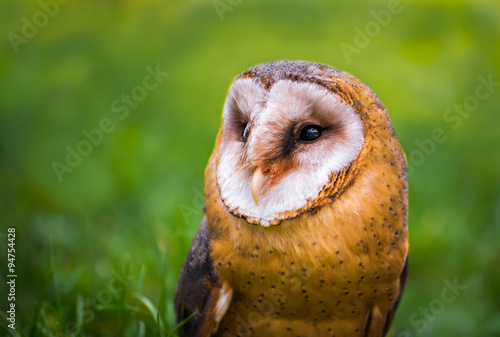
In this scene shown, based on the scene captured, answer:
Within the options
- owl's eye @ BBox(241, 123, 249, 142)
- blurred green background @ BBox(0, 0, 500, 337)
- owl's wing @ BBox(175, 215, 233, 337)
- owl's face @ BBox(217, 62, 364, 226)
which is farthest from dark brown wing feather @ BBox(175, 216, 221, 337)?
owl's eye @ BBox(241, 123, 249, 142)

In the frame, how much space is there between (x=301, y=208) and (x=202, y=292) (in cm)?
49

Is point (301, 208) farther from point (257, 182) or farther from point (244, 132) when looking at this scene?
point (244, 132)

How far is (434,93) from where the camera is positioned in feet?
14.4

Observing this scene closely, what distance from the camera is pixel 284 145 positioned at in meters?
1.41

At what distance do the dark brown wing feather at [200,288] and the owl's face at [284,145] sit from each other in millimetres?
270

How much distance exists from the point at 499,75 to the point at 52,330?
3521 millimetres

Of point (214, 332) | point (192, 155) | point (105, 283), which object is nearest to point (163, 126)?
point (192, 155)

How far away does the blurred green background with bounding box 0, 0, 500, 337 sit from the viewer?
254 cm

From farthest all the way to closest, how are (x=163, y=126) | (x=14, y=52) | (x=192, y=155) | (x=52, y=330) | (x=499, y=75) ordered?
1. (x=163, y=126)
2. (x=192, y=155)
3. (x=499, y=75)
4. (x=14, y=52)
5. (x=52, y=330)

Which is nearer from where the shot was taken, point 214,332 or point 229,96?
point 229,96

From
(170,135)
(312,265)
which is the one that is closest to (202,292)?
(312,265)

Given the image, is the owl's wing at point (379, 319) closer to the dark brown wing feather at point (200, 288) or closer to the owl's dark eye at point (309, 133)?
the dark brown wing feather at point (200, 288)

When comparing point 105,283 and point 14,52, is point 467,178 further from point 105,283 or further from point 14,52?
point 14,52

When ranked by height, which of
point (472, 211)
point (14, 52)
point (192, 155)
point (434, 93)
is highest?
point (14, 52)
